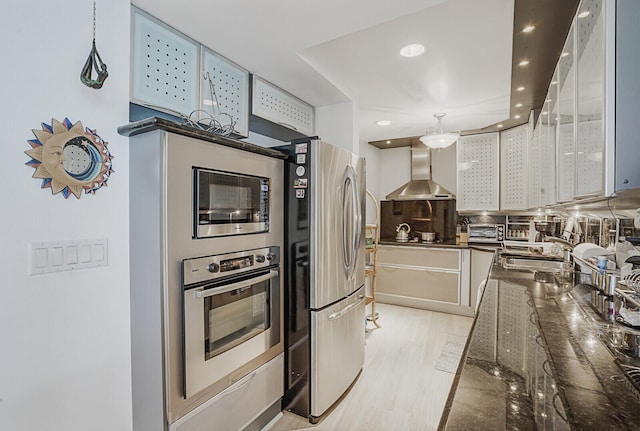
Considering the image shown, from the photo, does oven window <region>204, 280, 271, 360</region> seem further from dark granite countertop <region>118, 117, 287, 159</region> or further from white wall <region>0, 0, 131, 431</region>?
dark granite countertop <region>118, 117, 287, 159</region>

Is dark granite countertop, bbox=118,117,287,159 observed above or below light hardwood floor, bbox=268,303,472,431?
above

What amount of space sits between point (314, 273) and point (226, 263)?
23.8 inches

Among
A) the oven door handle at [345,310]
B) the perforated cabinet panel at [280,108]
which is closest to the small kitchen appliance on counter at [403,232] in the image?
the oven door handle at [345,310]

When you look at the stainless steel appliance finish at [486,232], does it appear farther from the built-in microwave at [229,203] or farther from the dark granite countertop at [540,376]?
the built-in microwave at [229,203]

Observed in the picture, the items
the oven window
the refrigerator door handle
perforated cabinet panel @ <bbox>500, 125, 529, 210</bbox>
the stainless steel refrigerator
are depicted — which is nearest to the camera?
the oven window

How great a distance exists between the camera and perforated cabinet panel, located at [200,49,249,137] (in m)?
1.83

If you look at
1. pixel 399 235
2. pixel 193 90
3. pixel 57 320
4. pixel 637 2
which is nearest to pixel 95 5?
pixel 193 90

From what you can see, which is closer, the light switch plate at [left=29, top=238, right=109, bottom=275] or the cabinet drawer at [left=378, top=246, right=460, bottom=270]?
the light switch plate at [left=29, top=238, right=109, bottom=275]

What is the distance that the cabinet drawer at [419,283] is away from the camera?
403 cm

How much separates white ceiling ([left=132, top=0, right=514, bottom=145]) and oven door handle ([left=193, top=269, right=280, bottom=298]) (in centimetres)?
135

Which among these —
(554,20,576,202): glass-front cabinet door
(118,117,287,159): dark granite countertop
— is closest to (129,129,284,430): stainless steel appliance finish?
(118,117,287,159): dark granite countertop

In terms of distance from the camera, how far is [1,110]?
1.06 m

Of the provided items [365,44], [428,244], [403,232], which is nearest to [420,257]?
[428,244]

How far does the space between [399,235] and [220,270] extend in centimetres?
360
